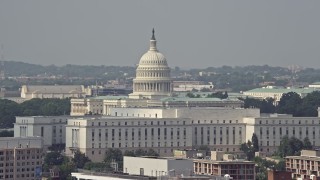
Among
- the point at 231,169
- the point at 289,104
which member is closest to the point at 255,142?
the point at 289,104

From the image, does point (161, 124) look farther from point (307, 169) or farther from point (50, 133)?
point (307, 169)

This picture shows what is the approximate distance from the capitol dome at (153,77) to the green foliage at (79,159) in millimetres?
37632

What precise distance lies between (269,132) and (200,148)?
18.0 ft

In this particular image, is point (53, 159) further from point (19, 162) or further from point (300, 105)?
point (300, 105)

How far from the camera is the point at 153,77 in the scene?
160 metres

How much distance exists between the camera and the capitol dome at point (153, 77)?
523 feet

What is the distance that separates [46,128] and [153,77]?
29.4 m

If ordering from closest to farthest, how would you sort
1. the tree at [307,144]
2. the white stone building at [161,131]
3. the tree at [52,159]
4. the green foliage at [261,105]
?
the tree at [52,159], the tree at [307,144], the white stone building at [161,131], the green foliage at [261,105]

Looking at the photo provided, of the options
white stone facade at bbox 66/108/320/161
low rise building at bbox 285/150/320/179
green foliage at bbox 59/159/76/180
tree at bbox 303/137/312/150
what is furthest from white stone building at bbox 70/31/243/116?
low rise building at bbox 285/150/320/179

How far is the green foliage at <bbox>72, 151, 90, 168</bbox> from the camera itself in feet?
373

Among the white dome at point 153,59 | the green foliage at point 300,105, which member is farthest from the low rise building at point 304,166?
the white dome at point 153,59

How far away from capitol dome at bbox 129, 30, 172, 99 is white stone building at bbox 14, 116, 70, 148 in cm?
2598

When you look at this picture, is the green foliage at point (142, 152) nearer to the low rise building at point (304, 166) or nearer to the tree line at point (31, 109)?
the low rise building at point (304, 166)

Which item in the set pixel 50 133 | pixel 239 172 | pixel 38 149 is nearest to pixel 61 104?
pixel 50 133
